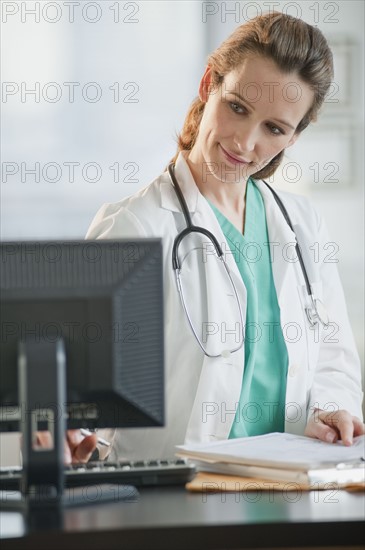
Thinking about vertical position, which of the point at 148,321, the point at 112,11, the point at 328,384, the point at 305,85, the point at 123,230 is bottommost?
the point at 328,384

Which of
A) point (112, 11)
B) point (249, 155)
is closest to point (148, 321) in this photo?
point (249, 155)

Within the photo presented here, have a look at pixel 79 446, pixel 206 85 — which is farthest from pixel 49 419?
pixel 206 85

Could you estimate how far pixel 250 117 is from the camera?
1950mm

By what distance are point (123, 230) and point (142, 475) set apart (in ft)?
2.09

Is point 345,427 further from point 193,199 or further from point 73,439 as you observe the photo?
point 193,199

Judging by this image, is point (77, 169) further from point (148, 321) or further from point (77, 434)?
point (148, 321)

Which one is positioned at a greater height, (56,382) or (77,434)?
(56,382)

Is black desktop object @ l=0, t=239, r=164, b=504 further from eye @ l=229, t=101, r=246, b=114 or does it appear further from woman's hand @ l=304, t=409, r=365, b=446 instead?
eye @ l=229, t=101, r=246, b=114

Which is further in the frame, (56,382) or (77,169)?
(77,169)

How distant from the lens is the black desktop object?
1.33 meters

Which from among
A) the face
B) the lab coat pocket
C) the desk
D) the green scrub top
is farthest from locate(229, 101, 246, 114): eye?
the desk

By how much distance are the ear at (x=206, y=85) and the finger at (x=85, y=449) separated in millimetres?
884

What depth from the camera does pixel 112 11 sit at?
3223 mm

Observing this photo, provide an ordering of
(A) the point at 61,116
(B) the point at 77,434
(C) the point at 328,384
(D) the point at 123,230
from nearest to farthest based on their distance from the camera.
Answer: (B) the point at 77,434 < (D) the point at 123,230 < (C) the point at 328,384 < (A) the point at 61,116
